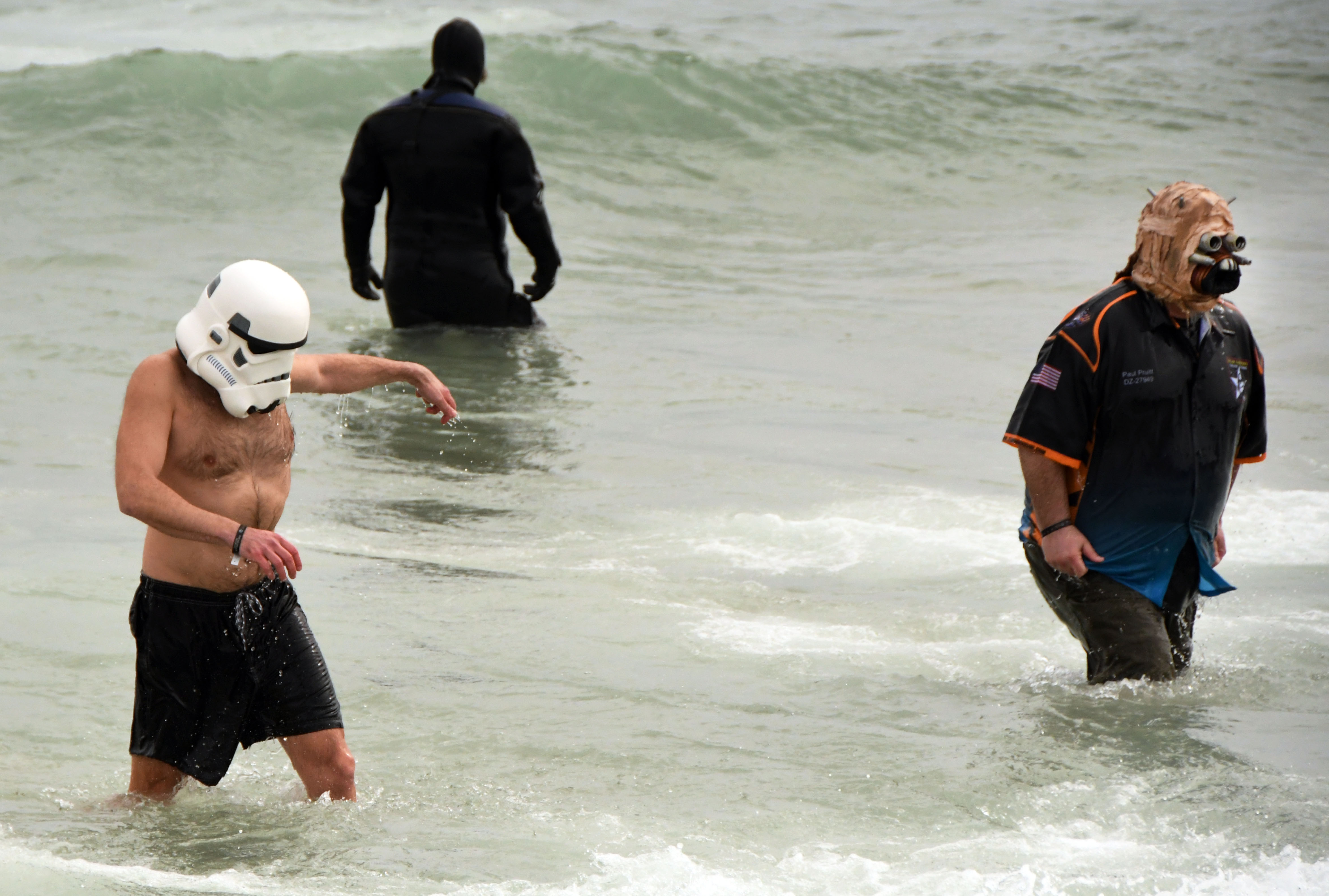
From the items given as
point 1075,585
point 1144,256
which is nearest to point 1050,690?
point 1075,585

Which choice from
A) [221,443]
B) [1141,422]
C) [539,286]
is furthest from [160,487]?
[539,286]

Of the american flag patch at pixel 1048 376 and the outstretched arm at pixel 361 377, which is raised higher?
the american flag patch at pixel 1048 376

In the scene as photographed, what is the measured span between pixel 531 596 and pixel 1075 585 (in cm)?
227

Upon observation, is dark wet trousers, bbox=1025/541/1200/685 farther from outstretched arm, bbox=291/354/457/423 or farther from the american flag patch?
outstretched arm, bbox=291/354/457/423

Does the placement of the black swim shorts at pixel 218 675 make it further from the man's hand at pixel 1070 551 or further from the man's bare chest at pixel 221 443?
the man's hand at pixel 1070 551

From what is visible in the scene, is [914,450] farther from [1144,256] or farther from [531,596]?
[1144,256]

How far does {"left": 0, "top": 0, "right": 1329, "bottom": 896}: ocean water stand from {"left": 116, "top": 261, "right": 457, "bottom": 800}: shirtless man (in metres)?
0.24

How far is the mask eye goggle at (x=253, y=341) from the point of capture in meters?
3.71

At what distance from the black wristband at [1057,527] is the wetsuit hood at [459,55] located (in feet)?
18.2

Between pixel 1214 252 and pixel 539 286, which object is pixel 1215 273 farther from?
pixel 539 286

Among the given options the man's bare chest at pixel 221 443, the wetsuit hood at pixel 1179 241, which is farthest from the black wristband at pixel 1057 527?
the man's bare chest at pixel 221 443

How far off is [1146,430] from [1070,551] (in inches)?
16.8

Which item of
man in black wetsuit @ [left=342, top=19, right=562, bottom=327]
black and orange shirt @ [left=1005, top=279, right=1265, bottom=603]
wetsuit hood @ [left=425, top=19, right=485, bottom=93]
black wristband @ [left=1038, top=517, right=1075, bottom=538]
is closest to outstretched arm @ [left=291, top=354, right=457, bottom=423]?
black and orange shirt @ [left=1005, top=279, right=1265, bottom=603]

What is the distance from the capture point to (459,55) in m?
9.46
